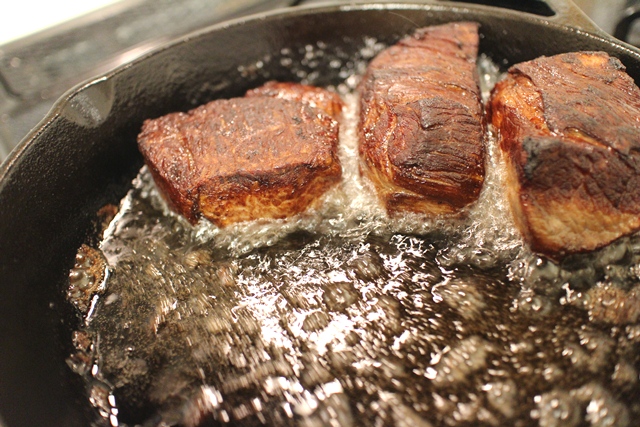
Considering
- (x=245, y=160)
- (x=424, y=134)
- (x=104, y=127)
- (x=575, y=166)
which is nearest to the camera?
(x=575, y=166)

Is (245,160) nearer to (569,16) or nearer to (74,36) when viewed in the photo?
(569,16)

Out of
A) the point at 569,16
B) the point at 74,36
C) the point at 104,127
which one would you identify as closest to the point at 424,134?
the point at 569,16

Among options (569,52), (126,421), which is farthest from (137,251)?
(569,52)

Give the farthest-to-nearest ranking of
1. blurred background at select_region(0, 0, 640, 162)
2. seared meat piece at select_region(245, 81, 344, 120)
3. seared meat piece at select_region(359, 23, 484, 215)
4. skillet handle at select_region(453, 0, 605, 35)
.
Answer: blurred background at select_region(0, 0, 640, 162)
seared meat piece at select_region(245, 81, 344, 120)
skillet handle at select_region(453, 0, 605, 35)
seared meat piece at select_region(359, 23, 484, 215)

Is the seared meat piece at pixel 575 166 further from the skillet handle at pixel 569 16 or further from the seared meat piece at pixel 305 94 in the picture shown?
the seared meat piece at pixel 305 94

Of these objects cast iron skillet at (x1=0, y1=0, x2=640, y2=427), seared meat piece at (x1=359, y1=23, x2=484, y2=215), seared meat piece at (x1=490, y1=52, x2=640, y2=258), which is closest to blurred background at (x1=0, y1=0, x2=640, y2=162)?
cast iron skillet at (x1=0, y1=0, x2=640, y2=427)

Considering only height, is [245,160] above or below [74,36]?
below

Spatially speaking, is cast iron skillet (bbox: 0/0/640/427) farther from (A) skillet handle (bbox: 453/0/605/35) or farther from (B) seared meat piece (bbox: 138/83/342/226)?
(B) seared meat piece (bbox: 138/83/342/226)
